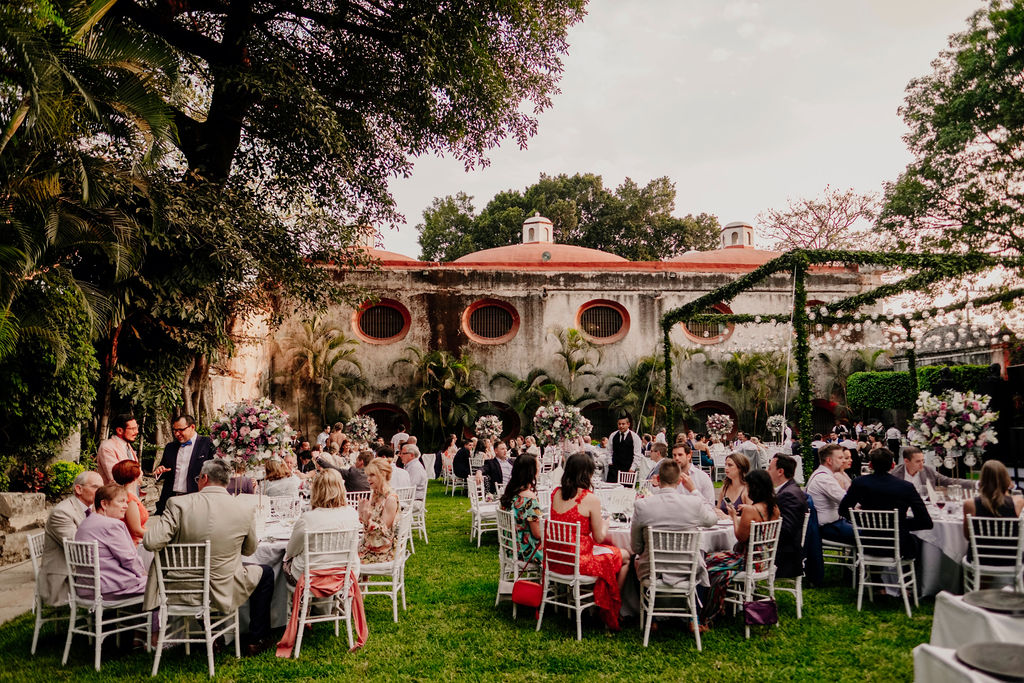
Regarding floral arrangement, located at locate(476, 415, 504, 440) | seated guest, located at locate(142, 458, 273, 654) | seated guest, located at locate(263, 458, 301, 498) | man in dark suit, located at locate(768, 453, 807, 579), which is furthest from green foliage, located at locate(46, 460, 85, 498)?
floral arrangement, located at locate(476, 415, 504, 440)

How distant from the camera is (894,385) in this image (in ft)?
63.7

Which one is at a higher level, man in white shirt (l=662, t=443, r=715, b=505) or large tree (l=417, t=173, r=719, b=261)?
large tree (l=417, t=173, r=719, b=261)

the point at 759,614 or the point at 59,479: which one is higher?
the point at 59,479

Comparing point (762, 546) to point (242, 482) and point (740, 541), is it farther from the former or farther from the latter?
point (242, 482)

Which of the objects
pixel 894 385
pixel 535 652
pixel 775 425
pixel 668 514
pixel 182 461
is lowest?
pixel 535 652

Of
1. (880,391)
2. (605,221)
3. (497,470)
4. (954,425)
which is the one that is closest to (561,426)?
(497,470)

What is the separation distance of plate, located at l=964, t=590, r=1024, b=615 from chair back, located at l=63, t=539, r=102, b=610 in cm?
527

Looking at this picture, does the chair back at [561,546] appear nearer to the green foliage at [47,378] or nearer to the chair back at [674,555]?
the chair back at [674,555]

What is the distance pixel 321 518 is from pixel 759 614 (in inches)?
143

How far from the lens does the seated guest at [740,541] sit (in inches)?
211

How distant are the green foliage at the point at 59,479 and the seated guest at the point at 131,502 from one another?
14.9ft

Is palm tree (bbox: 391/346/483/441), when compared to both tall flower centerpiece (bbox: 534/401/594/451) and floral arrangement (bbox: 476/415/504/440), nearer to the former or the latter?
floral arrangement (bbox: 476/415/504/440)

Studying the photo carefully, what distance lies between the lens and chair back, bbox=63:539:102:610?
4.57 metres

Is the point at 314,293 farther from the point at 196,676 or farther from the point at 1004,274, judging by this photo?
the point at 1004,274
